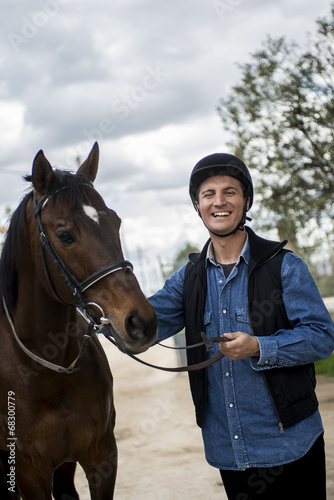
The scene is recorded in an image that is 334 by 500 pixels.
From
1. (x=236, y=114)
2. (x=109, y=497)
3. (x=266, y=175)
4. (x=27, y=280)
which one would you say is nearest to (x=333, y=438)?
(x=109, y=497)

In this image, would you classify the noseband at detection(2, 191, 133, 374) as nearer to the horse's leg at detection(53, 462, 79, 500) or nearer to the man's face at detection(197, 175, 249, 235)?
the man's face at detection(197, 175, 249, 235)

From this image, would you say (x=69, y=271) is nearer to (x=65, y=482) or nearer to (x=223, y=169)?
(x=223, y=169)

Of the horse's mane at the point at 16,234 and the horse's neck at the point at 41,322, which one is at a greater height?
the horse's mane at the point at 16,234

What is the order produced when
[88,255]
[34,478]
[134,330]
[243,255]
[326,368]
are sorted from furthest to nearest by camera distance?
[326,368]
[34,478]
[243,255]
[88,255]
[134,330]

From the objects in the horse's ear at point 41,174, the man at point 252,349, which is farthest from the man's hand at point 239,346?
the horse's ear at point 41,174

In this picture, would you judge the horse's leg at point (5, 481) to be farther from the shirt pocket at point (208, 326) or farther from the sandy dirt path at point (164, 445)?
the shirt pocket at point (208, 326)

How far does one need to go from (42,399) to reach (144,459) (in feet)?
11.2

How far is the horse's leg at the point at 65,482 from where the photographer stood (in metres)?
3.39

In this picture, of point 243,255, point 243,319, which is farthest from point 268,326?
point 243,255

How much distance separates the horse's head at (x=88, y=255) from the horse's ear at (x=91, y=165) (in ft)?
0.81

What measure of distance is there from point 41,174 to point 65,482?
6.79ft

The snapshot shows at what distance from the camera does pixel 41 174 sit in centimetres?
239

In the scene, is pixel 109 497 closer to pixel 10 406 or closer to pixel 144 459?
pixel 10 406

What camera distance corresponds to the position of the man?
2.20m
